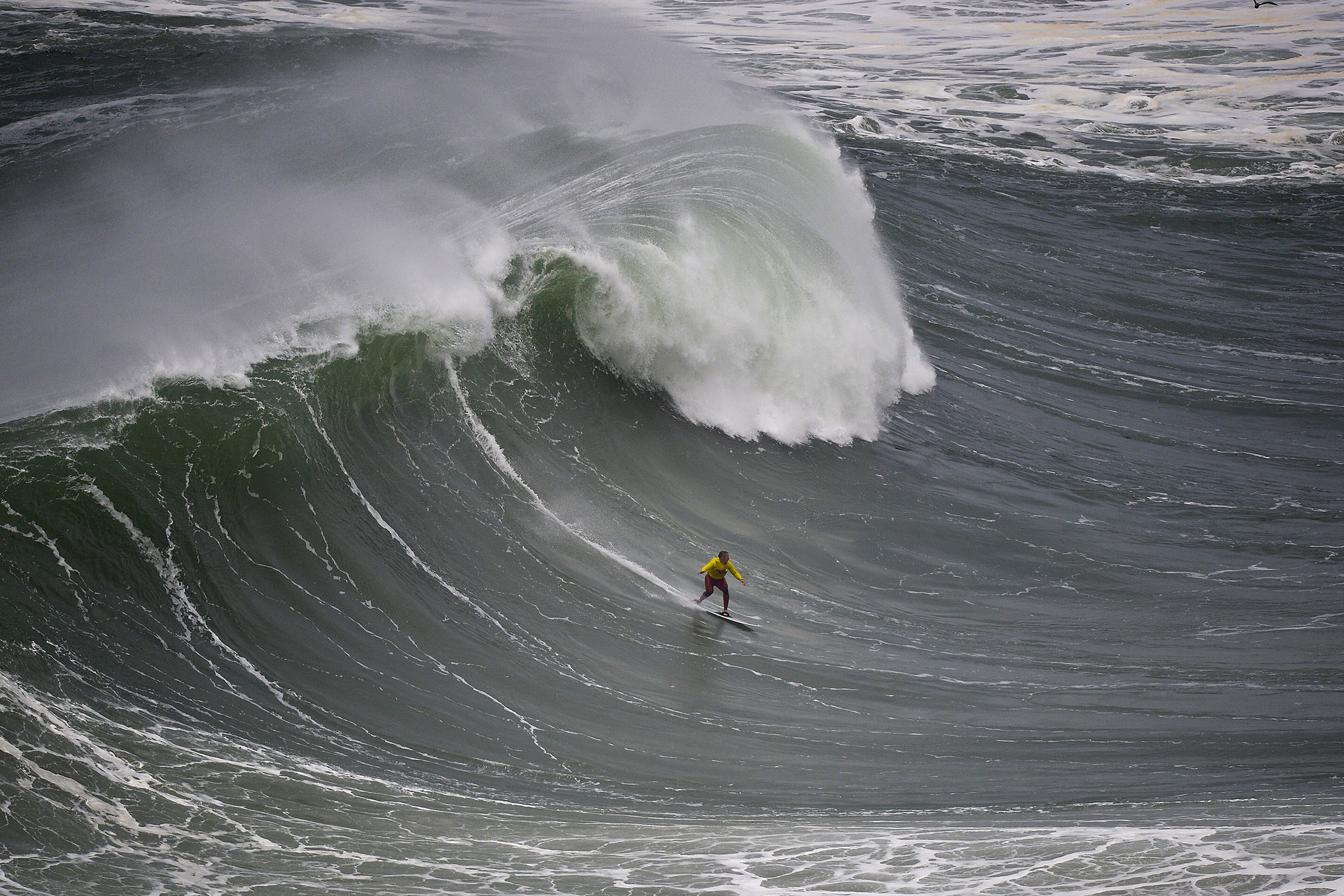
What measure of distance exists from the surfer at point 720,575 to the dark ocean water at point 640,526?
25 centimetres

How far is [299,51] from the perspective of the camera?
82.1ft

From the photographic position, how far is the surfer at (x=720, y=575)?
7.36m

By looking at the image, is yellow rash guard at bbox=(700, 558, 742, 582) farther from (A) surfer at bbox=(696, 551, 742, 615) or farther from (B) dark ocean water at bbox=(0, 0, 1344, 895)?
(B) dark ocean water at bbox=(0, 0, 1344, 895)

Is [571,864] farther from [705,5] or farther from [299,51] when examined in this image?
[705,5]

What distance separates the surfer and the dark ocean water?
248 millimetres

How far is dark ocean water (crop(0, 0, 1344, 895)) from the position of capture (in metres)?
5.18

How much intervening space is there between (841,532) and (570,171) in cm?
759

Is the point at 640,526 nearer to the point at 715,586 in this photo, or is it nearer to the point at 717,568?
the point at 715,586

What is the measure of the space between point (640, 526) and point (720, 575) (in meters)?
1.24

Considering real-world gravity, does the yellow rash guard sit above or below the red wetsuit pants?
above

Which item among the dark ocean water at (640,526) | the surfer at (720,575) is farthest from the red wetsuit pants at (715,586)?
the dark ocean water at (640,526)

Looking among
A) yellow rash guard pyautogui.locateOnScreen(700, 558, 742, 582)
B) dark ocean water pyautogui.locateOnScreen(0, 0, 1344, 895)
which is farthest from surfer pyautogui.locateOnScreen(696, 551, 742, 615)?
dark ocean water pyautogui.locateOnScreen(0, 0, 1344, 895)

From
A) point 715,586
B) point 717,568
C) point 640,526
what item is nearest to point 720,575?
point 717,568

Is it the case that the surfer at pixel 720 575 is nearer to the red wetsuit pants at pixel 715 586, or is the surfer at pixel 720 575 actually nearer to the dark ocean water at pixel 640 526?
the red wetsuit pants at pixel 715 586
